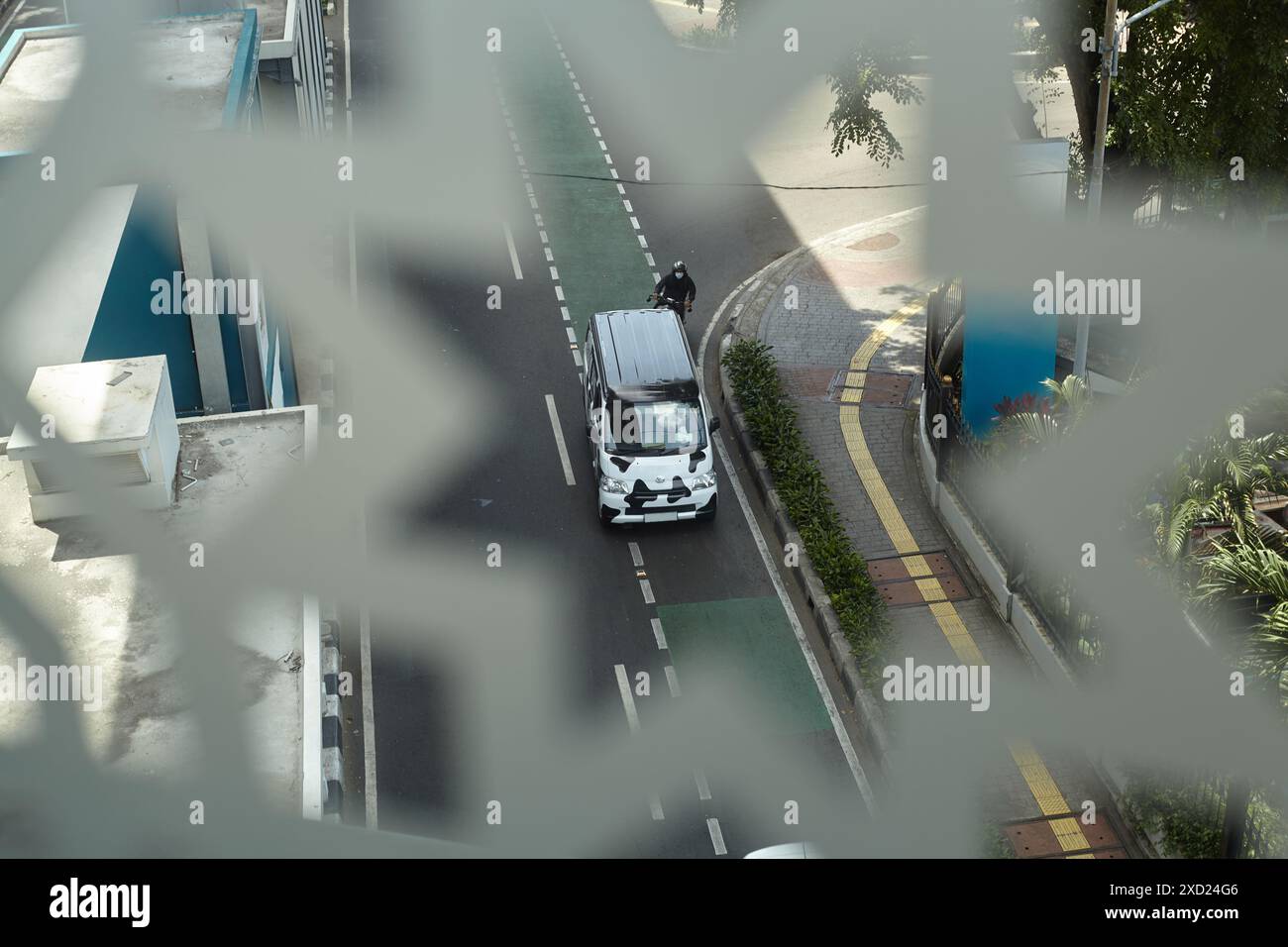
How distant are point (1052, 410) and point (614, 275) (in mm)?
11222

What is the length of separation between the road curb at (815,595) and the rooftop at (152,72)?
345 inches

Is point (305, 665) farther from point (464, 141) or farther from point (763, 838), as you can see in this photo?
point (464, 141)

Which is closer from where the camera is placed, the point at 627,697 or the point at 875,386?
the point at 627,697

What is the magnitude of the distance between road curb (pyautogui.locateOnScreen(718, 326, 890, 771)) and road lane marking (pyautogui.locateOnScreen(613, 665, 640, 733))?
97.8 inches

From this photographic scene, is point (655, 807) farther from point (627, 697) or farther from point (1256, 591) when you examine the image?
point (1256, 591)

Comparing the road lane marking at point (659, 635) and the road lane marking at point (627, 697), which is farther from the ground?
the road lane marking at point (659, 635)

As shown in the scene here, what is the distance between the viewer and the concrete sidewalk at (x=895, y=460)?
14.7 meters

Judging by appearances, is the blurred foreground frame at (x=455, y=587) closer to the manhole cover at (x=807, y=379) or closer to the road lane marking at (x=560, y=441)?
the road lane marking at (x=560, y=441)

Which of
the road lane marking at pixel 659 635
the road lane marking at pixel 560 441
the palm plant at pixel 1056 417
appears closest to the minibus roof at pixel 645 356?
the road lane marking at pixel 560 441

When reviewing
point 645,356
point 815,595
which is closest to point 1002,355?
point 815,595

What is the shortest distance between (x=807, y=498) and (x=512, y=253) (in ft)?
34.2

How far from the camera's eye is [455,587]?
18328 millimetres

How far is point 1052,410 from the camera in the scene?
17078 millimetres

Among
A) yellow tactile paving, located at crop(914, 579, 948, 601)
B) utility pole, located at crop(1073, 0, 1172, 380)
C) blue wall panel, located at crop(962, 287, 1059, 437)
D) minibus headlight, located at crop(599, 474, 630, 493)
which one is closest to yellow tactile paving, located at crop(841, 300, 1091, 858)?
yellow tactile paving, located at crop(914, 579, 948, 601)
